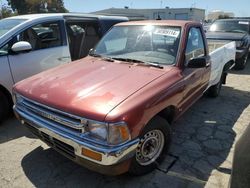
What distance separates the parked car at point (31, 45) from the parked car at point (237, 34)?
5.11m

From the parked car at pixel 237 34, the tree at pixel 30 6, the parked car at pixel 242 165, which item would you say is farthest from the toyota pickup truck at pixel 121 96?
the tree at pixel 30 6

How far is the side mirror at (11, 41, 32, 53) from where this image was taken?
13.9ft

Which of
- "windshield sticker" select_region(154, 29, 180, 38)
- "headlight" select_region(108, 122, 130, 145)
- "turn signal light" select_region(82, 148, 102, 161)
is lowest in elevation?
"turn signal light" select_region(82, 148, 102, 161)

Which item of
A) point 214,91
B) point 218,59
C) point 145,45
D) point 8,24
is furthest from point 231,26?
point 8,24

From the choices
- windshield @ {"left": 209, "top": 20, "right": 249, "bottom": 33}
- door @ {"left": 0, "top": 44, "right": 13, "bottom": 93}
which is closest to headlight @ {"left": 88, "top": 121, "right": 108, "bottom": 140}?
door @ {"left": 0, "top": 44, "right": 13, "bottom": 93}

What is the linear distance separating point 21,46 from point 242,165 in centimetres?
378

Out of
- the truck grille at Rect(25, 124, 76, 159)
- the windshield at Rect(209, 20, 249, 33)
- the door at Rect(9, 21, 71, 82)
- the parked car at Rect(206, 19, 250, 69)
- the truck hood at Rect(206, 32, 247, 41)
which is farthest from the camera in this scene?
the windshield at Rect(209, 20, 249, 33)

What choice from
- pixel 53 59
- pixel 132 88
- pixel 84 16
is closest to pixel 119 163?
pixel 132 88

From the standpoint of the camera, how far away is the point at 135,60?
3555 mm

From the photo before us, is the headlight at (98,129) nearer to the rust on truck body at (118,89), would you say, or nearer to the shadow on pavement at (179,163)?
the rust on truck body at (118,89)

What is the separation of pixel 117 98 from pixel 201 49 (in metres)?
2.38

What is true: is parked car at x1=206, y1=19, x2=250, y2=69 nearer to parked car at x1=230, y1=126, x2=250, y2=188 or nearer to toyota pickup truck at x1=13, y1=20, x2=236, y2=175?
toyota pickup truck at x1=13, y1=20, x2=236, y2=175

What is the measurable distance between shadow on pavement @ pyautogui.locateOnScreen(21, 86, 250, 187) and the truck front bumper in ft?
1.50

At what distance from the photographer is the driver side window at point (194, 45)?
378cm
